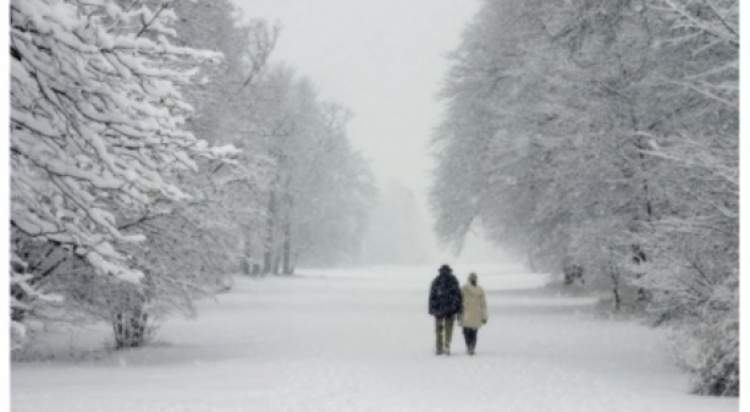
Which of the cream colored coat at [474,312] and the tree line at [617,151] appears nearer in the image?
the tree line at [617,151]

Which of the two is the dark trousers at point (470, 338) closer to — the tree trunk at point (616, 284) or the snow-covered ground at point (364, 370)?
the snow-covered ground at point (364, 370)

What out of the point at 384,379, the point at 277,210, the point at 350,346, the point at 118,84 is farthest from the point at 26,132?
the point at 277,210

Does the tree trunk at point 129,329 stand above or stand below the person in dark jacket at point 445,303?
below

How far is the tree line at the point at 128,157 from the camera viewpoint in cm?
681

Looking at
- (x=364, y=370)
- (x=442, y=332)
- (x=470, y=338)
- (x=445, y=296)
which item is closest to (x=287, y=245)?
(x=445, y=296)

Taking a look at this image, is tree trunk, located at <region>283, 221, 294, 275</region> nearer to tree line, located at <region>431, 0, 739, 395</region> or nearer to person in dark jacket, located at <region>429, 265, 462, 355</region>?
tree line, located at <region>431, 0, 739, 395</region>

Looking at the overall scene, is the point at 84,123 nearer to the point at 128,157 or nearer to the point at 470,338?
the point at 128,157

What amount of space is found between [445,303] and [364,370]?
363 cm

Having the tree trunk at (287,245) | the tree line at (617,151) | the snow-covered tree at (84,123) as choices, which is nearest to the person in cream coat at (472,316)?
the tree line at (617,151)

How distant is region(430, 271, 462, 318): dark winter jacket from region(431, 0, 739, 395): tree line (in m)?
3.26

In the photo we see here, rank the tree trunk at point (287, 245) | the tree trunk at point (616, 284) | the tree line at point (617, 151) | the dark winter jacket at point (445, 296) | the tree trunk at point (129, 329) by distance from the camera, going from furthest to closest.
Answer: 1. the tree trunk at point (287, 245)
2. the tree trunk at point (616, 284)
3. the tree trunk at point (129, 329)
4. the dark winter jacket at point (445, 296)
5. the tree line at point (617, 151)

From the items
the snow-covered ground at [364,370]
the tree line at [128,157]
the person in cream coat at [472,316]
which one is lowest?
the snow-covered ground at [364,370]

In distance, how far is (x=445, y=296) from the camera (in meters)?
17.9

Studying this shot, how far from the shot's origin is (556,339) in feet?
66.5
